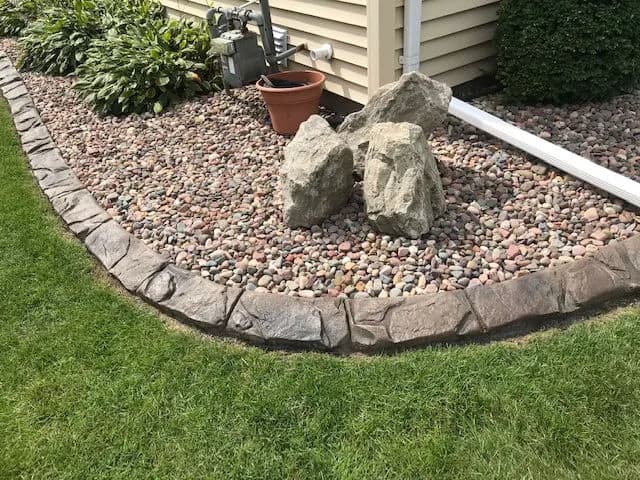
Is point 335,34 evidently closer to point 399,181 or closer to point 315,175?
point 315,175

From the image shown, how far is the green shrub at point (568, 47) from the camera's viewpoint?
11.7 feet

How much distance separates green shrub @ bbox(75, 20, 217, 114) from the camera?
4.63 metres

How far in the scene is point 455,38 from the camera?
394 centimetres

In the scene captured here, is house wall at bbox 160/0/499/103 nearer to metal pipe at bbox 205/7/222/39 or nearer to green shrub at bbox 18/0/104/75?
metal pipe at bbox 205/7/222/39

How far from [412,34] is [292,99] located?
87 cm

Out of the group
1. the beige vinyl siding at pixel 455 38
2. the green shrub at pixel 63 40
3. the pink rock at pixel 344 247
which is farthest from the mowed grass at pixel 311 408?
the green shrub at pixel 63 40

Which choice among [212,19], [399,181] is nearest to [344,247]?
[399,181]

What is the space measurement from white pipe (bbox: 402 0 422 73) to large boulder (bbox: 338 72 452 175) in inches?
24.5

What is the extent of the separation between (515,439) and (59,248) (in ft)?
8.39

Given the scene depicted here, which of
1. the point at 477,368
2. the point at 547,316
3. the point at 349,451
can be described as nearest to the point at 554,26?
the point at 547,316

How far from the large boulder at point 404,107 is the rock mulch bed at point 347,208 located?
0.31 metres

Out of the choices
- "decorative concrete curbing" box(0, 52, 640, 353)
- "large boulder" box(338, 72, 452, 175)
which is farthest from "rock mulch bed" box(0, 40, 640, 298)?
"large boulder" box(338, 72, 452, 175)

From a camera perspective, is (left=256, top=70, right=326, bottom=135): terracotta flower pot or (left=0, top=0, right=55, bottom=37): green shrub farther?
(left=0, top=0, right=55, bottom=37): green shrub

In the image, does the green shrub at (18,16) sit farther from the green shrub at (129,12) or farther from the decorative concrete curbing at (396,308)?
the decorative concrete curbing at (396,308)
